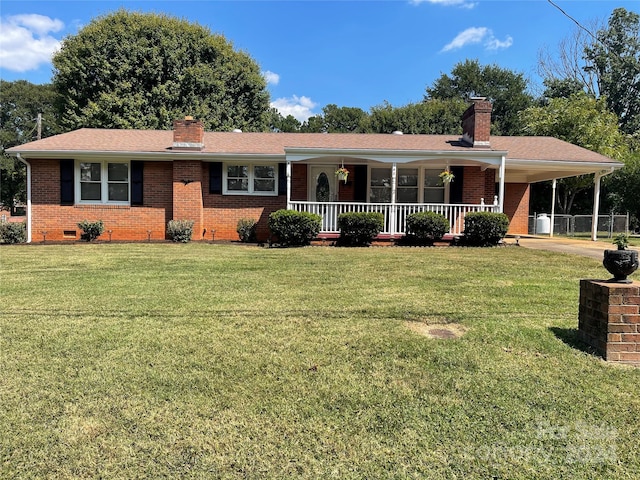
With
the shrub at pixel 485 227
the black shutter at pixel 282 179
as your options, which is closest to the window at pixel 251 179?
the black shutter at pixel 282 179

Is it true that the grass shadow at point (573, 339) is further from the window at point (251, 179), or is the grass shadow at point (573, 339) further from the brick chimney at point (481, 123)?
the window at point (251, 179)

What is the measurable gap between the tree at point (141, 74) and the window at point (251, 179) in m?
13.3

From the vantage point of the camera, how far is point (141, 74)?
84.2 feet

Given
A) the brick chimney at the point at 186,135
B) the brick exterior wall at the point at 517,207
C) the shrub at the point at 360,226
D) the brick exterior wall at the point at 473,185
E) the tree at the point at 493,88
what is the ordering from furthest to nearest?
1. the tree at the point at 493,88
2. the brick exterior wall at the point at 517,207
3. the brick exterior wall at the point at 473,185
4. the brick chimney at the point at 186,135
5. the shrub at the point at 360,226

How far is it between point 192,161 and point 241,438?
12540mm

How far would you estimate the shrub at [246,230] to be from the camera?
14008 millimetres

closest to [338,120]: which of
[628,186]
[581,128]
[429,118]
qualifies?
[429,118]

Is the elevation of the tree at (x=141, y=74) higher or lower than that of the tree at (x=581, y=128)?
higher

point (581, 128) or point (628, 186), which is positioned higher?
point (581, 128)

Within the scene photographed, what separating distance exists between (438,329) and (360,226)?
7.95m

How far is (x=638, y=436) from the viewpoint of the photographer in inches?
105

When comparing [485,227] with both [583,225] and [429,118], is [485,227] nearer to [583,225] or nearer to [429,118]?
[583,225]

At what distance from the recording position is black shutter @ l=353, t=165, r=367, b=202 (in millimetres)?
15008

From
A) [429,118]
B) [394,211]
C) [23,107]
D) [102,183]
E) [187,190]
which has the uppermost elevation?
[23,107]
